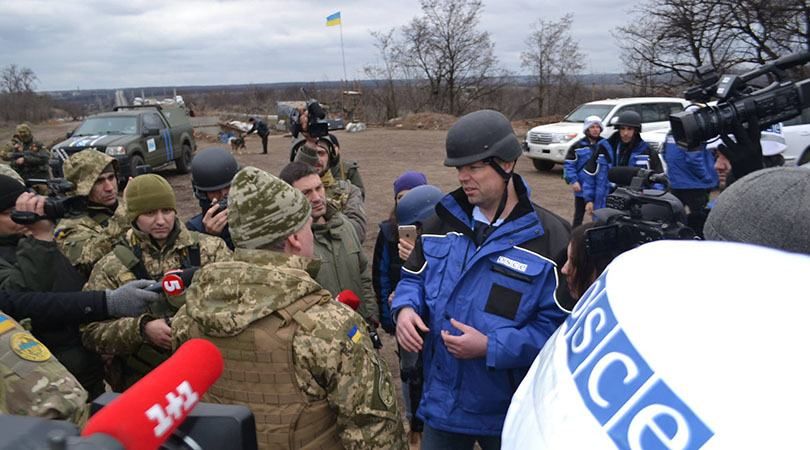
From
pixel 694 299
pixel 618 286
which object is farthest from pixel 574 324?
pixel 694 299

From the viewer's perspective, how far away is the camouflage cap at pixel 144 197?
293 centimetres

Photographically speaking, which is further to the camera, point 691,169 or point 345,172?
point 691,169

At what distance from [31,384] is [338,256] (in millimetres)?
1821

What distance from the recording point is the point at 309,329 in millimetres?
1761

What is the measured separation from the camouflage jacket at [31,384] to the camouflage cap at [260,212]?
0.69 meters

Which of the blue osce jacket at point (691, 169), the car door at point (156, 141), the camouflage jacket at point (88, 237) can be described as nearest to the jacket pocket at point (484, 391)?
the camouflage jacket at point (88, 237)

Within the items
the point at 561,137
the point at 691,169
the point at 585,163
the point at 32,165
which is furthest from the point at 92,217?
the point at 561,137

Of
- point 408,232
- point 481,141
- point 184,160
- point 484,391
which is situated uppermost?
point 481,141

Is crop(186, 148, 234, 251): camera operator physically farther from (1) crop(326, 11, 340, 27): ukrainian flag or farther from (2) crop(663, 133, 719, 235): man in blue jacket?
(1) crop(326, 11, 340, 27): ukrainian flag

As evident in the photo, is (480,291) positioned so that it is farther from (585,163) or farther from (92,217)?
(585,163)

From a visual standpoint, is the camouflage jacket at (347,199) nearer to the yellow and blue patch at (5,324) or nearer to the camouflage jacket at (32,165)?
the yellow and blue patch at (5,324)

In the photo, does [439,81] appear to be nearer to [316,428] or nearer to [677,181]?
[677,181]

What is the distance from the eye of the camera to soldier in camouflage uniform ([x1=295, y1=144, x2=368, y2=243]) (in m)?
4.15

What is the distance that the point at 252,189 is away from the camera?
2031mm
